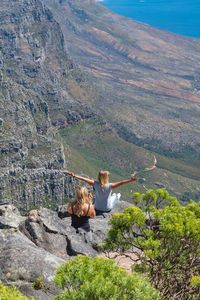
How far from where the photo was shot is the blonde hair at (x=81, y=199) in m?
31.8

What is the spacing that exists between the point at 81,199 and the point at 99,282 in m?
14.3

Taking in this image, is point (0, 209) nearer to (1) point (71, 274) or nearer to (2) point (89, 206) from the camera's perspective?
(2) point (89, 206)

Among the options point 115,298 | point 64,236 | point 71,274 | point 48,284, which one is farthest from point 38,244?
point 115,298

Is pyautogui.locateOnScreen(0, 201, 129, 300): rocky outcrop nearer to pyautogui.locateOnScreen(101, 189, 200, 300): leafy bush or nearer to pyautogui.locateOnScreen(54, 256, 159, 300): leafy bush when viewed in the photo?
pyautogui.locateOnScreen(54, 256, 159, 300): leafy bush

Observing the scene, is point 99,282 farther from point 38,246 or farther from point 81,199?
point 38,246

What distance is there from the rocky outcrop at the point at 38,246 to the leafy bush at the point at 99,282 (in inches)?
144

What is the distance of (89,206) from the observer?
32.6 metres

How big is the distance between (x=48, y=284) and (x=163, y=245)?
339 inches

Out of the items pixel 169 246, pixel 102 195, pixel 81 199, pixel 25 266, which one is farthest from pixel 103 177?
pixel 25 266

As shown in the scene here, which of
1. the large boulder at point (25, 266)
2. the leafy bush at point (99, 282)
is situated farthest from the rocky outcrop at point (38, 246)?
the leafy bush at point (99, 282)

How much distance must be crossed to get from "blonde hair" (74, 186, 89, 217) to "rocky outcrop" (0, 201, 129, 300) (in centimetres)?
393

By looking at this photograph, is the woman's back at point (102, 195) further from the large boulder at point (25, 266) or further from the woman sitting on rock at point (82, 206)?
the large boulder at point (25, 266)

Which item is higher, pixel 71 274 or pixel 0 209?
pixel 71 274

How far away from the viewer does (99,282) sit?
1827cm
